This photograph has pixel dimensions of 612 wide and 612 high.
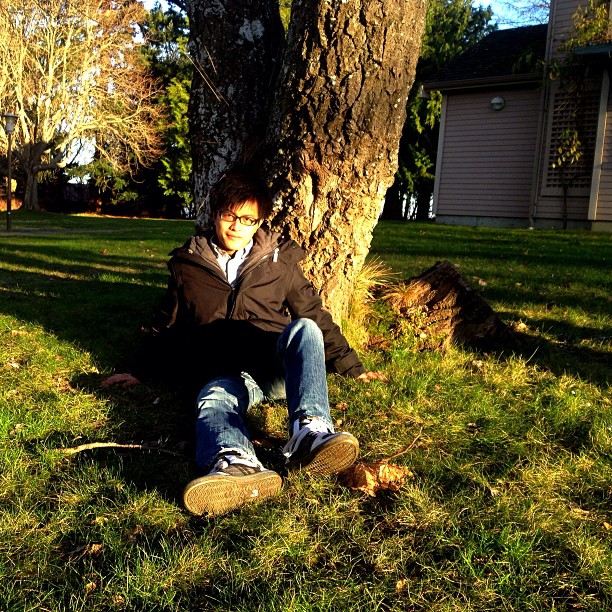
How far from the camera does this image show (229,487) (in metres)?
2.24

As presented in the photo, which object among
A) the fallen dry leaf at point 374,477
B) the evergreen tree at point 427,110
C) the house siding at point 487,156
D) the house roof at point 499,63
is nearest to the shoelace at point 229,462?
the fallen dry leaf at point 374,477

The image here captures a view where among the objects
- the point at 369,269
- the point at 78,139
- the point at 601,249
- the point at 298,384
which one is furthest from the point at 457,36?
the point at 298,384

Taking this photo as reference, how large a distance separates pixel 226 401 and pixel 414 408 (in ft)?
3.60

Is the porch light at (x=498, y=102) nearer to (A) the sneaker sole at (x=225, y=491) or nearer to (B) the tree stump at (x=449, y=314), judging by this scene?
(B) the tree stump at (x=449, y=314)

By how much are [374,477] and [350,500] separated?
0.17 meters

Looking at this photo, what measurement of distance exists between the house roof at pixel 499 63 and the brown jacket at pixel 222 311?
15.9 m

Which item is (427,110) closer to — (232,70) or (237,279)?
(232,70)

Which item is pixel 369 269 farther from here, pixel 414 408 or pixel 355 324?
pixel 414 408

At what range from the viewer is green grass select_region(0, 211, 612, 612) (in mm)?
1854

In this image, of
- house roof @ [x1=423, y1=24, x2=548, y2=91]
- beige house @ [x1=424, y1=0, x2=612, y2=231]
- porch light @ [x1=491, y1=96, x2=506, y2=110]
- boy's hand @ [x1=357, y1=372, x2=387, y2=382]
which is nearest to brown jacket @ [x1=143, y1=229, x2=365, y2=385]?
boy's hand @ [x1=357, y1=372, x2=387, y2=382]

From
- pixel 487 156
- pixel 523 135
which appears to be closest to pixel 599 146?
pixel 523 135

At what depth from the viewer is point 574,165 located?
A: 1586 centimetres

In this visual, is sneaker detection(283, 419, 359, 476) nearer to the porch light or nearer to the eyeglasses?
the eyeglasses

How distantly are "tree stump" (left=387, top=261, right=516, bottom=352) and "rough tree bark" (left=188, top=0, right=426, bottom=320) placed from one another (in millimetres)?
641
